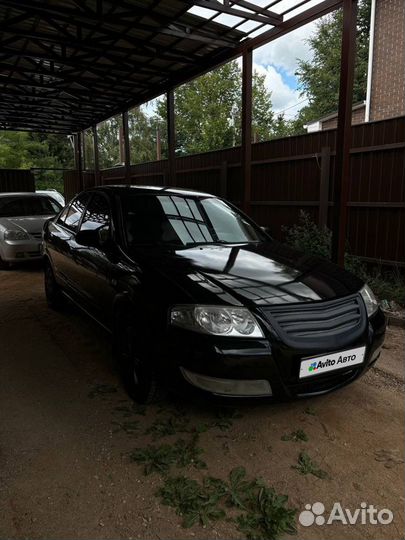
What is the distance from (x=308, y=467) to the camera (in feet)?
6.79

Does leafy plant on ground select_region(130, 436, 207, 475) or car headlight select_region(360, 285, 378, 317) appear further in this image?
car headlight select_region(360, 285, 378, 317)

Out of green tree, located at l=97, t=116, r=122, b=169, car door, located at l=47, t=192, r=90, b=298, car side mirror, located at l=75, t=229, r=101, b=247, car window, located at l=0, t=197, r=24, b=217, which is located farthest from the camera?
green tree, located at l=97, t=116, r=122, b=169

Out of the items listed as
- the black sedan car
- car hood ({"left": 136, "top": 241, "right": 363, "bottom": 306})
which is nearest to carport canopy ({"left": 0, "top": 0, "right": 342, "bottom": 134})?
the black sedan car

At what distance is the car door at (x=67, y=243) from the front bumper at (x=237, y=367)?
1989 mm

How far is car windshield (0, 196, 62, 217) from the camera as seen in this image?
7641 mm

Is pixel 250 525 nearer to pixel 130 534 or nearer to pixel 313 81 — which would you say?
pixel 130 534

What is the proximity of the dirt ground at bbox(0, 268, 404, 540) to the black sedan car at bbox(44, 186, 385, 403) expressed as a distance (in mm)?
351

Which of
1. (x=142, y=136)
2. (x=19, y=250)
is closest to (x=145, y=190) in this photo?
(x=19, y=250)

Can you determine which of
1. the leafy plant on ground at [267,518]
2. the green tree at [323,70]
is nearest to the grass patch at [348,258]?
the leafy plant on ground at [267,518]

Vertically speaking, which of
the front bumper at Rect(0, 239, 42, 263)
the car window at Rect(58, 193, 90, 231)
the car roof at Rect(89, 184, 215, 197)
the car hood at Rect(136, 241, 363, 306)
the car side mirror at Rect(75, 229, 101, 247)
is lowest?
the front bumper at Rect(0, 239, 42, 263)

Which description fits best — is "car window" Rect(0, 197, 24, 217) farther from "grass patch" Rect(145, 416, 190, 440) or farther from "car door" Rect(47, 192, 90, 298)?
"grass patch" Rect(145, 416, 190, 440)

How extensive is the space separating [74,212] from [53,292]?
113 centimetres

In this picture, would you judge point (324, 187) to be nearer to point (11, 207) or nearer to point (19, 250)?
point (19, 250)

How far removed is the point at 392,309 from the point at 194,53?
5541mm
